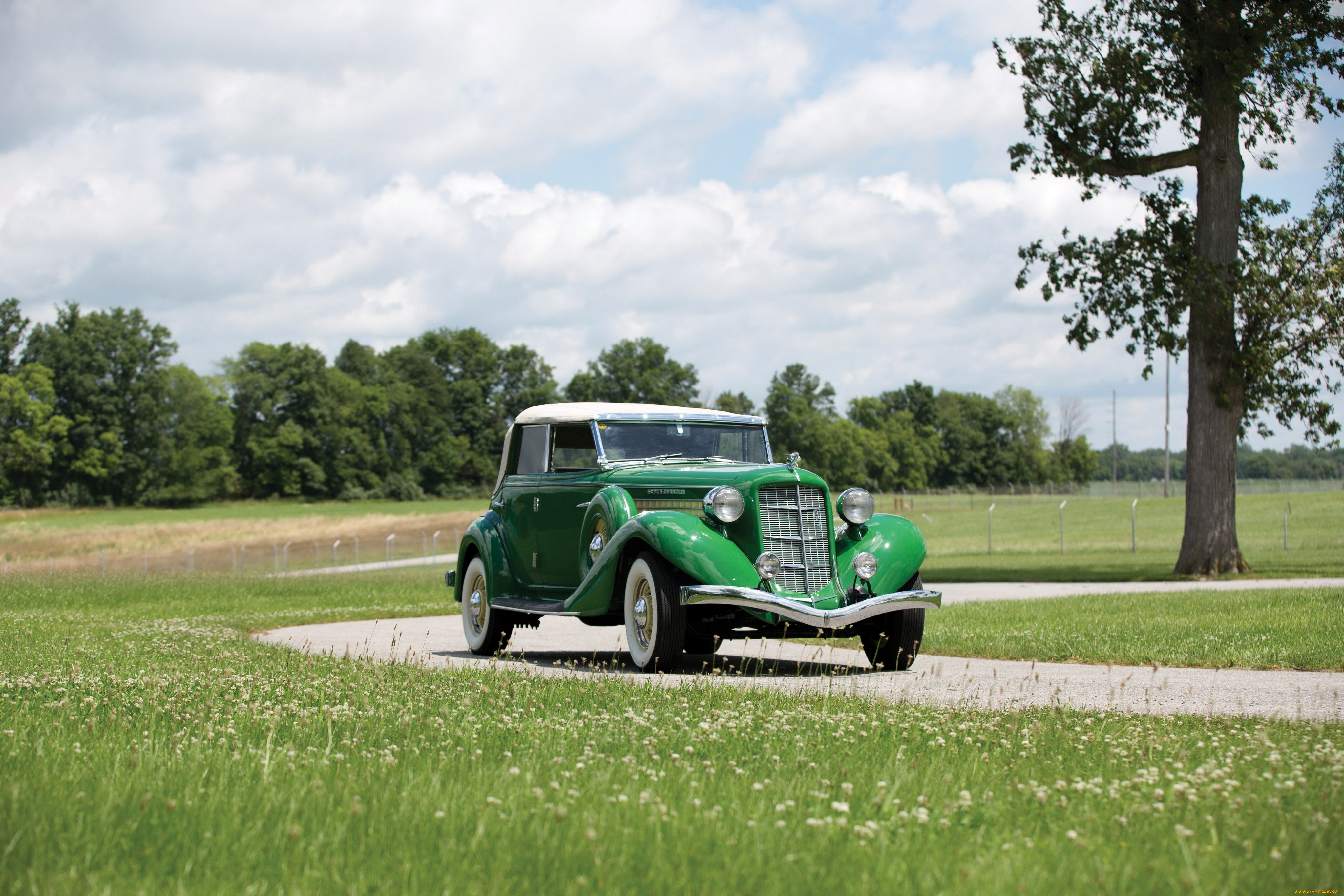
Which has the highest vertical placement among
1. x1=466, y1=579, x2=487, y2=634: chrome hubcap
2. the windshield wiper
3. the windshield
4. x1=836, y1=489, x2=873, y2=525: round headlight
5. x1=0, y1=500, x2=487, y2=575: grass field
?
the windshield

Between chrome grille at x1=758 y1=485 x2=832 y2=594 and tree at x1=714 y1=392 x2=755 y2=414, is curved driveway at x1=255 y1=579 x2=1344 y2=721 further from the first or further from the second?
tree at x1=714 y1=392 x2=755 y2=414

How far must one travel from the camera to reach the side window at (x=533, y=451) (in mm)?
11758

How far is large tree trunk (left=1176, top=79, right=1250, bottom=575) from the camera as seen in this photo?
74.8ft

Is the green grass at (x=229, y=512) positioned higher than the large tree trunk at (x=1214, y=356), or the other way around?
the large tree trunk at (x=1214, y=356)

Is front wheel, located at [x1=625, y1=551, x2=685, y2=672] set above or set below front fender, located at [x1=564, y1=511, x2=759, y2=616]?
below

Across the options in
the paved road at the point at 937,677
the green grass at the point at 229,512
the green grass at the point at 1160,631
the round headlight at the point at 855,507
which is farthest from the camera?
the green grass at the point at 229,512

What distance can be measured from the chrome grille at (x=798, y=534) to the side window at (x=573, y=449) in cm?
224

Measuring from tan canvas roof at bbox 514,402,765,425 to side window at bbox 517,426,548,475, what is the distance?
0.37 ft

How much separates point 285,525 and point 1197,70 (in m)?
55.4

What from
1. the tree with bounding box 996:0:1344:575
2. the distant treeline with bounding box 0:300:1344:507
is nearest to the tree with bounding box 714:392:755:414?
the distant treeline with bounding box 0:300:1344:507

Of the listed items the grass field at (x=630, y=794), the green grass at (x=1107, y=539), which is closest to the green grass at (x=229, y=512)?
the green grass at (x=1107, y=539)

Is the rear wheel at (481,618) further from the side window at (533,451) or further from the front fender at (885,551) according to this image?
the front fender at (885,551)

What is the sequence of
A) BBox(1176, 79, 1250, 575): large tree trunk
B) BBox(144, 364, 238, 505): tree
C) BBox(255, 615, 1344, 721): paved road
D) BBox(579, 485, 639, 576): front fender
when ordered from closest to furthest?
BBox(255, 615, 1344, 721): paved road → BBox(579, 485, 639, 576): front fender → BBox(1176, 79, 1250, 575): large tree trunk → BBox(144, 364, 238, 505): tree

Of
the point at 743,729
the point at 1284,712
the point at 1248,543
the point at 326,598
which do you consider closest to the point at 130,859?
the point at 743,729
